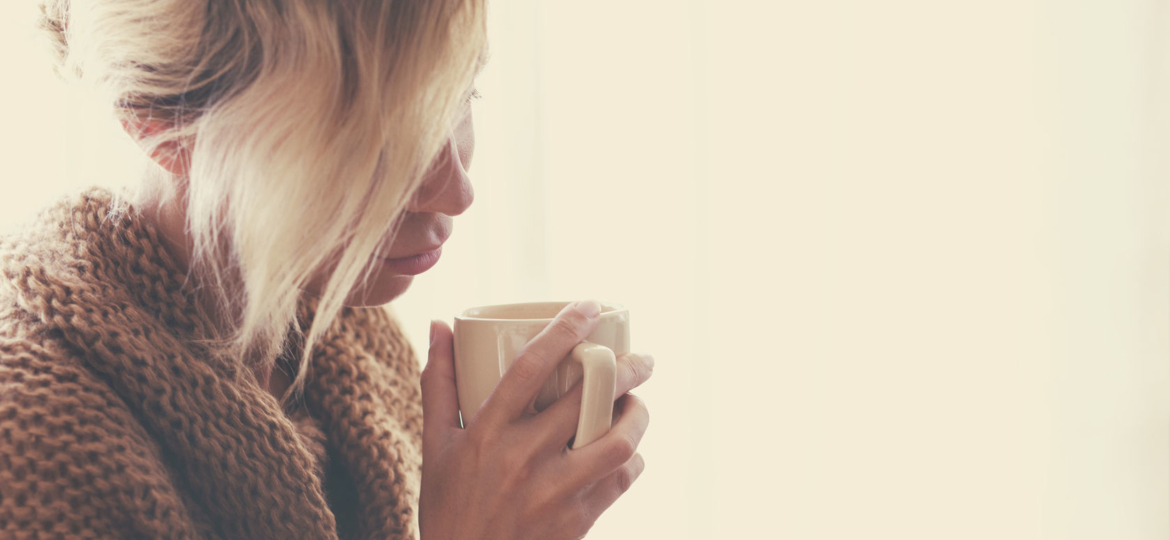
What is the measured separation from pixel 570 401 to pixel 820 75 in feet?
2.24

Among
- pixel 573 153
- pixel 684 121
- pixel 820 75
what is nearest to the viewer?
pixel 820 75

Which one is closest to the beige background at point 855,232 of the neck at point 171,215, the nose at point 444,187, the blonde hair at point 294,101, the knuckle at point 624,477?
the neck at point 171,215

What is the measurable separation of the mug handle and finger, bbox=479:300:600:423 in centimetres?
1

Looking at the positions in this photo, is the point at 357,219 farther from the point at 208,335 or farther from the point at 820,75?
the point at 820,75

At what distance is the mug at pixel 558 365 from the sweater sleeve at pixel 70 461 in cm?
23

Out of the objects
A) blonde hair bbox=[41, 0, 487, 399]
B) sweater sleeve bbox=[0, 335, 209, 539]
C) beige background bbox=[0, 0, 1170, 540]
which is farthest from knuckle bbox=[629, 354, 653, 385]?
beige background bbox=[0, 0, 1170, 540]

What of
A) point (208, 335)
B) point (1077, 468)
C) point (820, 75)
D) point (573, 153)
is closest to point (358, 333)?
point (208, 335)

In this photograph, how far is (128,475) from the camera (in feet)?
1.66

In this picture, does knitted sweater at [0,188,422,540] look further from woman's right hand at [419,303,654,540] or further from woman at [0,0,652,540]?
woman's right hand at [419,303,654,540]

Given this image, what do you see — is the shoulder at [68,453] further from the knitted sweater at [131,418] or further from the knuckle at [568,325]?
the knuckle at [568,325]

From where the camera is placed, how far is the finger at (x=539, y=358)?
52 cm

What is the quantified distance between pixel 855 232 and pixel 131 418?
34.3 inches

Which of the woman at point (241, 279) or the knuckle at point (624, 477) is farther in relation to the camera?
the knuckle at point (624, 477)

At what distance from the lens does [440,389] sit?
1.97 feet
